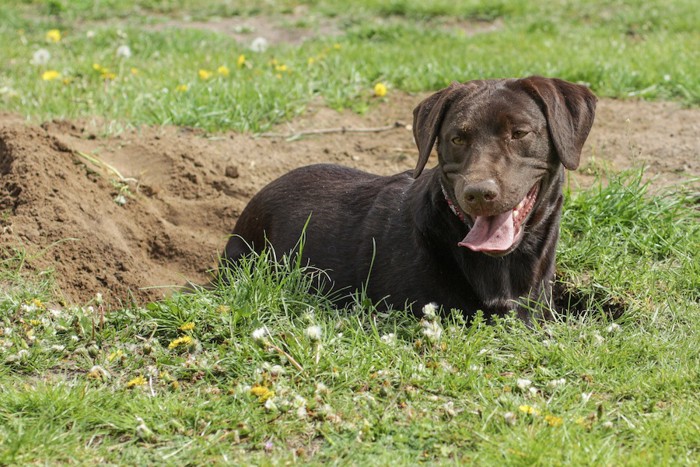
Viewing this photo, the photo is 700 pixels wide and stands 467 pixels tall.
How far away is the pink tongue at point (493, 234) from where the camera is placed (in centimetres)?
405

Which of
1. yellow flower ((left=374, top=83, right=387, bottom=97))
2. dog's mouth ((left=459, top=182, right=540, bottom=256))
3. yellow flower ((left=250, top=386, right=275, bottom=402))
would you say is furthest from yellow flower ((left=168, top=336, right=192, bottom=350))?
yellow flower ((left=374, top=83, right=387, bottom=97))

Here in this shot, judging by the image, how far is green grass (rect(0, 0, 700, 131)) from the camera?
7.06m

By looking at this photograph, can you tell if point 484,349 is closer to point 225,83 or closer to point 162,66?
point 225,83

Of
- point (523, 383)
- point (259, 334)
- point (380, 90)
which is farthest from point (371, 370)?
point (380, 90)

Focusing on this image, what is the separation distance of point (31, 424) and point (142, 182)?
106 inches

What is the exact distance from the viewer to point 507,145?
13.2 feet

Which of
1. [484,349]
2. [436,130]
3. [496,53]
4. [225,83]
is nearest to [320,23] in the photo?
[496,53]

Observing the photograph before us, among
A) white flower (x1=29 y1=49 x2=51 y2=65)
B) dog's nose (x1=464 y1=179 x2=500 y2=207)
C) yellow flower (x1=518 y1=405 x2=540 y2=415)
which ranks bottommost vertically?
yellow flower (x1=518 y1=405 x2=540 y2=415)

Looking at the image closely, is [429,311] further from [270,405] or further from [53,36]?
[53,36]

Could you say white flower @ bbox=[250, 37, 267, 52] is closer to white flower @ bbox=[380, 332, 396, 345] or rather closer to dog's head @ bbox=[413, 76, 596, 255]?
dog's head @ bbox=[413, 76, 596, 255]

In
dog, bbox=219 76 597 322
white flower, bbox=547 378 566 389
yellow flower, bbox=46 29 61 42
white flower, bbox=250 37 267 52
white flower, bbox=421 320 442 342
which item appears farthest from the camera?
yellow flower, bbox=46 29 61 42

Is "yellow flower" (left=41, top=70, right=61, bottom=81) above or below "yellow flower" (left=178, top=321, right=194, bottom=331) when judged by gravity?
above

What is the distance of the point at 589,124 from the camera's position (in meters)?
4.21

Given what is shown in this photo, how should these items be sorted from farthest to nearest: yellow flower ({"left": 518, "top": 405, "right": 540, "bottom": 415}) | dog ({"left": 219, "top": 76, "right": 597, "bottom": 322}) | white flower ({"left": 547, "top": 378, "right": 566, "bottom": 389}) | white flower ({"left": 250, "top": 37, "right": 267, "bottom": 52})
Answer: white flower ({"left": 250, "top": 37, "right": 267, "bottom": 52})
dog ({"left": 219, "top": 76, "right": 597, "bottom": 322})
white flower ({"left": 547, "top": 378, "right": 566, "bottom": 389})
yellow flower ({"left": 518, "top": 405, "right": 540, "bottom": 415})
